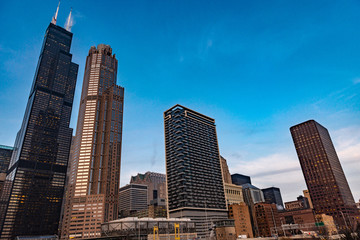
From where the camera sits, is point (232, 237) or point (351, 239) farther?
point (232, 237)

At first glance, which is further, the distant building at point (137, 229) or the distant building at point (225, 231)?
the distant building at point (225, 231)

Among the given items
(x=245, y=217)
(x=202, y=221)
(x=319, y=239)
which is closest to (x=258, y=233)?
(x=245, y=217)

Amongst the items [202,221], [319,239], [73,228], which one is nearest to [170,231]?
[319,239]

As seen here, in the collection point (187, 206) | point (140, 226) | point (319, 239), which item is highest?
point (187, 206)

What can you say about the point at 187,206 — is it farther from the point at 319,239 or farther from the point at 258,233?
the point at 319,239

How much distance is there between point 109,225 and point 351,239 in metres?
95.7

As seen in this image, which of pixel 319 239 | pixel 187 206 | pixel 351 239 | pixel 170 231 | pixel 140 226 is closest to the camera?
pixel 351 239

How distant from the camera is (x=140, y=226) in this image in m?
107

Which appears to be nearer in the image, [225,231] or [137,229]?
[137,229]

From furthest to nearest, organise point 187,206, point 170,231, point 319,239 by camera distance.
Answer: point 187,206 → point 170,231 → point 319,239

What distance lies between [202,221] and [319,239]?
12508cm

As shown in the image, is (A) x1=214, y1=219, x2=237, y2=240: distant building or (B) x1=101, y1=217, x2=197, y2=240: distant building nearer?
(B) x1=101, y1=217, x2=197, y2=240: distant building

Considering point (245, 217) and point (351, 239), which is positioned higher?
point (245, 217)

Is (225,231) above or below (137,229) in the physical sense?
below
